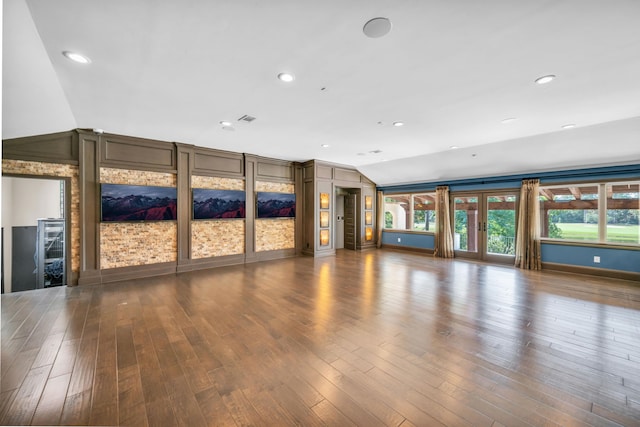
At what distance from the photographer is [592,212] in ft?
21.6

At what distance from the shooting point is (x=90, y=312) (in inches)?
163

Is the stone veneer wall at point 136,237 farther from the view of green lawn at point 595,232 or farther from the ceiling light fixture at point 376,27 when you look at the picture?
the view of green lawn at point 595,232

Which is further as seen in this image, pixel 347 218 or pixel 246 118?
pixel 347 218

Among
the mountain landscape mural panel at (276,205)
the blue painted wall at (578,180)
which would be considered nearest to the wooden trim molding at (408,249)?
the blue painted wall at (578,180)

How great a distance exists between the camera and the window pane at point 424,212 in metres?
9.48

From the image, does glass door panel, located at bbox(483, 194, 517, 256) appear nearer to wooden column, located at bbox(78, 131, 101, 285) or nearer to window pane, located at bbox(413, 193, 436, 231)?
window pane, located at bbox(413, 193, 436, 231)

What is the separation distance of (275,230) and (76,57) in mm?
5761

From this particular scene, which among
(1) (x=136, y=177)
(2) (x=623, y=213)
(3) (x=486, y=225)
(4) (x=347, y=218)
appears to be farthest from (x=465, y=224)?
(1) (x=136, y=177)

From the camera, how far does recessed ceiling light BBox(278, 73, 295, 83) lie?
346cm

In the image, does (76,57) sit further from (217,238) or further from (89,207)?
(217,238)

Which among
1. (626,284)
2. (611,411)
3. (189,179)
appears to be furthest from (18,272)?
(626,284)

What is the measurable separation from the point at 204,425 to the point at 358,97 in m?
3.95

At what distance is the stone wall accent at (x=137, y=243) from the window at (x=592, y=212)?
886cm

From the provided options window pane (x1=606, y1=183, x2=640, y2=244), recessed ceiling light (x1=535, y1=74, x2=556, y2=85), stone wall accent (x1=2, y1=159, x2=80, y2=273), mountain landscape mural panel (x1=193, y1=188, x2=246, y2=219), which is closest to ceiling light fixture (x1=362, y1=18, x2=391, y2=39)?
recessed ceiling light (x1=535, y1=74, x2=556, y2=85)
